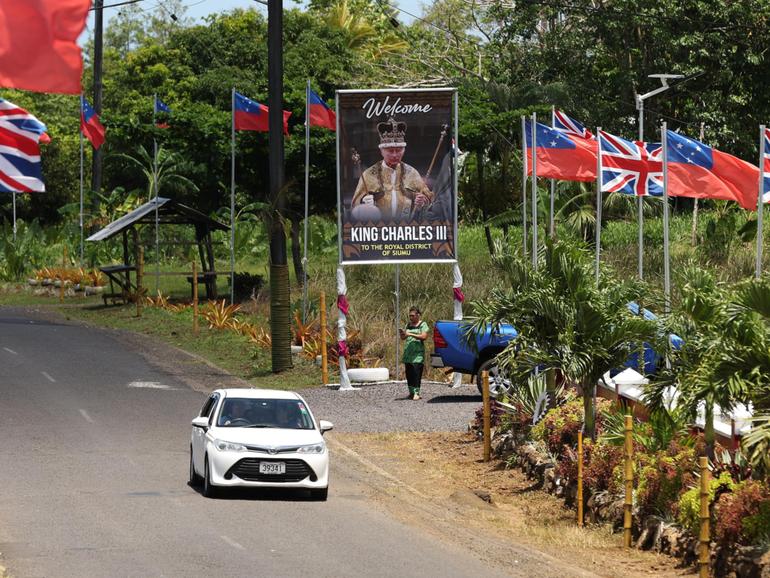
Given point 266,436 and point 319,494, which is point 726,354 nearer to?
point 319,494

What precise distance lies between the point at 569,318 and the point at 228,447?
5243mm

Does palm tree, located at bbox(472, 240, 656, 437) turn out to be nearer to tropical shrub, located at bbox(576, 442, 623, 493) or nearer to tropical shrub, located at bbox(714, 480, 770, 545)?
tropical shrub, located at bbox(576, 442, 623, 493)

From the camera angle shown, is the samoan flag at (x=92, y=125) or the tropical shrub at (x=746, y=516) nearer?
the tropical shrub at (x=746, y=516)

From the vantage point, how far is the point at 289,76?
2352 inches

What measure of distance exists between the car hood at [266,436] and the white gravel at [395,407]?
652cm

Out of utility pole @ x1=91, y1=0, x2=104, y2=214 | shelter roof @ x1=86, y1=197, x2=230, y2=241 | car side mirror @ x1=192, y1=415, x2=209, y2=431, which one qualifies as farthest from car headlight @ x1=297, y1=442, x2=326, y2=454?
utility pole @ x1=91, y1=0, x2=104, y2=214

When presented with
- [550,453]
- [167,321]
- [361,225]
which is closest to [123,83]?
[167,321]

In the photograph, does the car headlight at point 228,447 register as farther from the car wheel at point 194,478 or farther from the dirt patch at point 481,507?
the dirt patch at point 481,507

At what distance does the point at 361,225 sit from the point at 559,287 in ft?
34.6

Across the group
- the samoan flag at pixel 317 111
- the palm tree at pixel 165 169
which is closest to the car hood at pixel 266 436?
the samoan flag at pixel 317 111

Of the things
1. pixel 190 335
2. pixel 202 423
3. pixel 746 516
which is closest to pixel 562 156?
pixel 202 423

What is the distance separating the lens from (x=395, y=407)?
27906 millimetres

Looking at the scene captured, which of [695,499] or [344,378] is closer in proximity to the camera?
[695,499]

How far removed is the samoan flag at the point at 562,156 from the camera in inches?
1116
